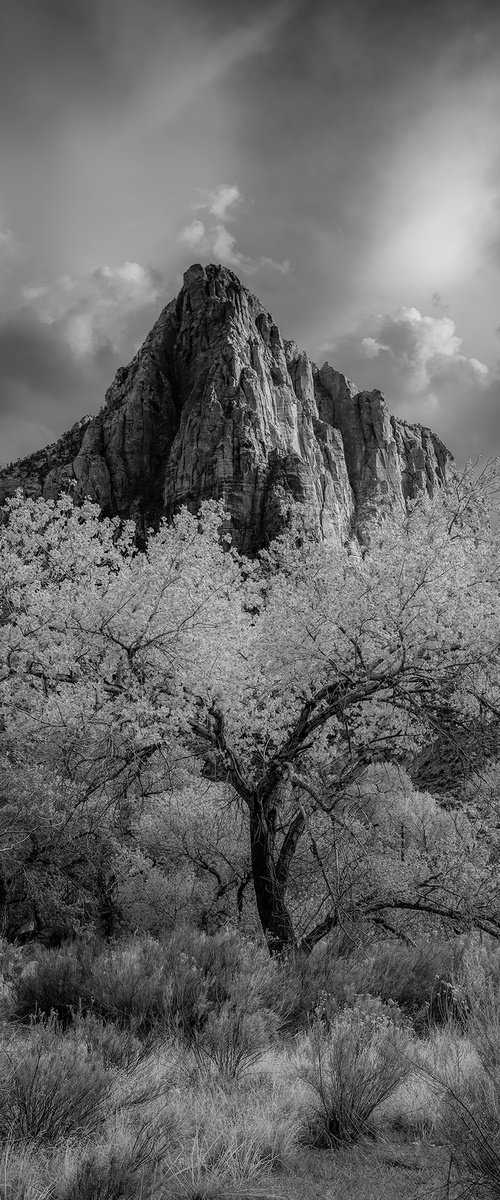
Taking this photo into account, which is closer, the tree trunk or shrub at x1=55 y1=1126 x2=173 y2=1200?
shrub at x1=55 y1=1126 x2=173 y2=1200

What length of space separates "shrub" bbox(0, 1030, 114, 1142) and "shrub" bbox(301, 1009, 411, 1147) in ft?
4.30

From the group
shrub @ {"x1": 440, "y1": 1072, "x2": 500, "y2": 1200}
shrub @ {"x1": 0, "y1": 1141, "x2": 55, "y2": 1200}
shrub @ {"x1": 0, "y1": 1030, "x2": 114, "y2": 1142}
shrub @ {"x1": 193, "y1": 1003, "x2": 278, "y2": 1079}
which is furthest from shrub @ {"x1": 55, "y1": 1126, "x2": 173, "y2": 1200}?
shrub @ {"x1": 440, "y1": 1072, "x2": 500, "y2": 1200}

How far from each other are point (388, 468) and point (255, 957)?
399 ft

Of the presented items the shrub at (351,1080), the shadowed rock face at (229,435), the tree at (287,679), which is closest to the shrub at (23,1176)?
the shrub at (351,1080)

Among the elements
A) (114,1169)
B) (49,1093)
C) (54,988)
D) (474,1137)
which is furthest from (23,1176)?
(54,988)

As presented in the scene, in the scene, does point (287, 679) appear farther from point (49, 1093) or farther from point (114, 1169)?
point (114, 1169)

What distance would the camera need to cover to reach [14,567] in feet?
34.8

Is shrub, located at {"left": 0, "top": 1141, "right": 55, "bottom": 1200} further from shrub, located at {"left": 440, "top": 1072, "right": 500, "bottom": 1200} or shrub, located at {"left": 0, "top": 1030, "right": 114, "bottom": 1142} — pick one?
shrub, located at {"left": 440, "top": 1072, "right": 500, "bottom": 1200}

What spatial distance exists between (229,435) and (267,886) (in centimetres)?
8900

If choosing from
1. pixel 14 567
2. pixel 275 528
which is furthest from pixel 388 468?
pixel 14 567

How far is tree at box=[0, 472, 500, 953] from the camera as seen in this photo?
7.73 m

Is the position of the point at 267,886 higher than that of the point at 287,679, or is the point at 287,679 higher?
the point at 287,679

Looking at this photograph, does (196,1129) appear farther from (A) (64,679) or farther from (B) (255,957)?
(A) (64,679)

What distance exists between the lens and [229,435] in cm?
9212
